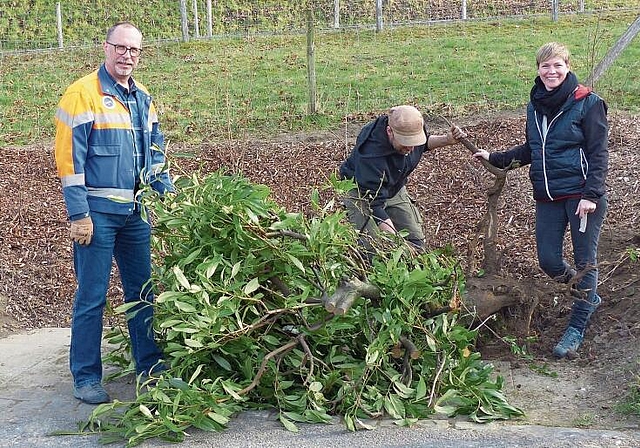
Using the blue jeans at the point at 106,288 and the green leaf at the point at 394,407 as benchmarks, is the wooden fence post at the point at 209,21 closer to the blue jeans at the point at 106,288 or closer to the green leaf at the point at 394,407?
the blue jeans at the point at 106,288

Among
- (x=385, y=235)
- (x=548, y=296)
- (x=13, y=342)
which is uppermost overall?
(x=385, y=235)

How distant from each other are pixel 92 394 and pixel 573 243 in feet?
9.78

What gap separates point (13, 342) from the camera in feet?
21.5

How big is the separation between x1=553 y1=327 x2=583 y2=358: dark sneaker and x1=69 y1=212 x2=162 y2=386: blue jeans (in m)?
2.43

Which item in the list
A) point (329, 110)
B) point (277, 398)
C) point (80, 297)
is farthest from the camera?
point (329, 110)

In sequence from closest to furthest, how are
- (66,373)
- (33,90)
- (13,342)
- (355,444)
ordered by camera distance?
(355,444), (66,373), (13,342), (33,90)

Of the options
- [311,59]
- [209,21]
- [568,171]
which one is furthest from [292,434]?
[209,21]

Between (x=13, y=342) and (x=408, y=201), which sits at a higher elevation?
(x=408, y=201)

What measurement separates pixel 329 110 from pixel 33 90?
5670 mm

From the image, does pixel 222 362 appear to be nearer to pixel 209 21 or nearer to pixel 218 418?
pixel 218 418

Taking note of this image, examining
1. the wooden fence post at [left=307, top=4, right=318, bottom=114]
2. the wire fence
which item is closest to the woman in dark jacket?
the wooden fence post at [left=307, top=4, right=318, bottom=114]

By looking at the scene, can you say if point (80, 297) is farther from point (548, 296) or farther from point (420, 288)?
point (548, 296)

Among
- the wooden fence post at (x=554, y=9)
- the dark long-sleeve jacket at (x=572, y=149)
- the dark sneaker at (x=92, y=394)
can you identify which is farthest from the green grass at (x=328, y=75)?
the dark sneaker at (x=92, y=394)

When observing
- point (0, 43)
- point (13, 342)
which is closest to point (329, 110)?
point (13, 342)
